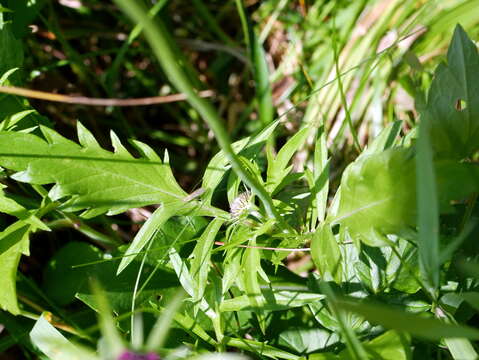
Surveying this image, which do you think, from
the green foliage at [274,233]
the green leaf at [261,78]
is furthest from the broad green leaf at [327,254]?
the green leaf at [261,78]

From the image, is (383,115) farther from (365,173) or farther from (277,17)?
(365,173)

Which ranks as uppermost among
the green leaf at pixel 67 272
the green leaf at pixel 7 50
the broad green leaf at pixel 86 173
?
the green leaf at pixel 7 50

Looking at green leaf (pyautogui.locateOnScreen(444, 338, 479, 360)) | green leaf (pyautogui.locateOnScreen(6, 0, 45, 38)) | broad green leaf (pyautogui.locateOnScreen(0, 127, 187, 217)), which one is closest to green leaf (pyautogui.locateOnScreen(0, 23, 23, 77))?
green leaf (pyautogui.locateOnScreen(6, 0, 45, 38))

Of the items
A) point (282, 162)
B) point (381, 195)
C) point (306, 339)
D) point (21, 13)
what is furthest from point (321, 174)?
point (21, 13)

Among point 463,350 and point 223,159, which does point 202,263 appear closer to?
point 223,159

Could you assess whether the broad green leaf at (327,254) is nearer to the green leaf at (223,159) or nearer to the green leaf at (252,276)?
the green leaf at (252,276)

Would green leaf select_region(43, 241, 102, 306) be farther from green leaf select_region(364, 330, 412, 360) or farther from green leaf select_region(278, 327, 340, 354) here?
green leaf select_region(364, 330, 412, 360)
